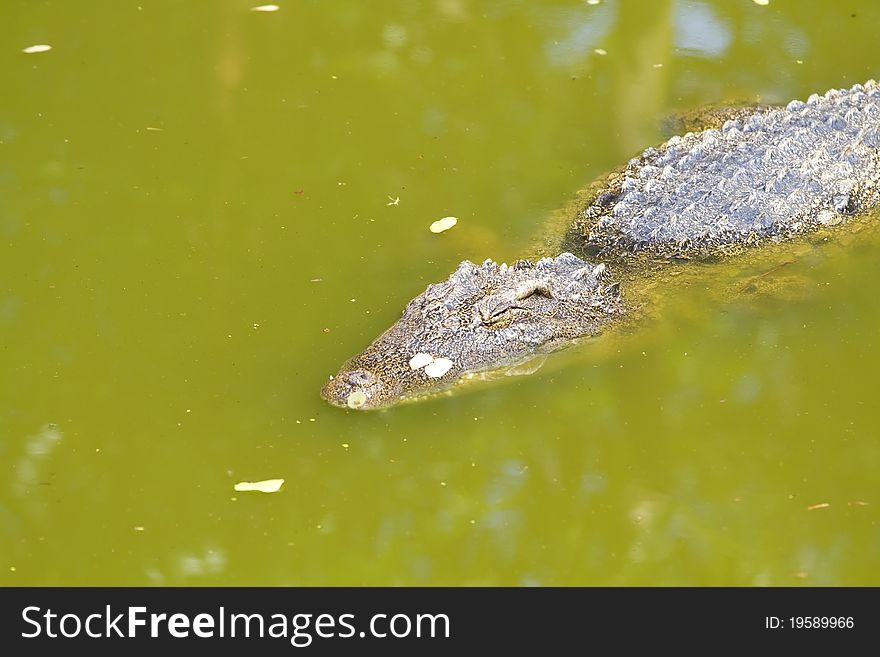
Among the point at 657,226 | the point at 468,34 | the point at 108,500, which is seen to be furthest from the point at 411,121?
the point at 108,500

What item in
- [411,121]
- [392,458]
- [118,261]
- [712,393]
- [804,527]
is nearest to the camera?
[804,527]

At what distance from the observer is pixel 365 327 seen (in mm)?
4723

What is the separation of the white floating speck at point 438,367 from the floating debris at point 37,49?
12.6ft

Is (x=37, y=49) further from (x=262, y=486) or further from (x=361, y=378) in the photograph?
(x=262, y=486)

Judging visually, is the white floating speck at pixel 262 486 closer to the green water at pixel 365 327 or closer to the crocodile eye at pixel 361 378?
the green water at pixel 365 327

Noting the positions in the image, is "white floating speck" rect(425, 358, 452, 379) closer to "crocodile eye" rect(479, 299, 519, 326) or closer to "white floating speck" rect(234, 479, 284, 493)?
"crocodile eye" rect(479, 299, 519, 326)

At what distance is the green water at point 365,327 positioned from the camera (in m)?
3.78

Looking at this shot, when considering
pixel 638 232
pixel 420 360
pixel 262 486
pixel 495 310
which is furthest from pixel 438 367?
pixel 638 232

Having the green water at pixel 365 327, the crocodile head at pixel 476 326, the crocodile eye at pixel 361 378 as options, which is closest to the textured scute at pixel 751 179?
the green water at pixel 365 327

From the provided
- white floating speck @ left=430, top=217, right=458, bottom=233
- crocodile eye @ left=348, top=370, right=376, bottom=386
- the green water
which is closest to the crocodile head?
crocodile eye @ left=348, top=370, right=376, bottom=386

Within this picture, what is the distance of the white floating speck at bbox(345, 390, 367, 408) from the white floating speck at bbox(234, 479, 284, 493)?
0.47 meters

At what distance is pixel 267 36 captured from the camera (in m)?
6.95

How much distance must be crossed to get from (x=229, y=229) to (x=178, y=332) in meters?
0.86

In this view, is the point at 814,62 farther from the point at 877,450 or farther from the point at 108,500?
the point at 108,500
